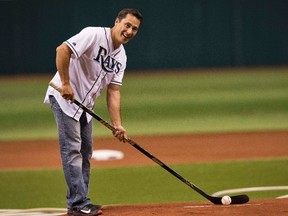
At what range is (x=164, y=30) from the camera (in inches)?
1051

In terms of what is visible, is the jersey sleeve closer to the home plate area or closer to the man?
the man

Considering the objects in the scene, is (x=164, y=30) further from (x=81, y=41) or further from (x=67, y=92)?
(x=67, y=92)

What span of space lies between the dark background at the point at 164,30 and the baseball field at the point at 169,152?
367 centimetres

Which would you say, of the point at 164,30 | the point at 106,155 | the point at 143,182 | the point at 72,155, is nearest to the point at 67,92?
the point at 72,155

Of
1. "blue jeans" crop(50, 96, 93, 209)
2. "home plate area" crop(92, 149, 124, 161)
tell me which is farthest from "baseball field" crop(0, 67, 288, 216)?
"blue jeans" crop(50, 96, 93, 209)

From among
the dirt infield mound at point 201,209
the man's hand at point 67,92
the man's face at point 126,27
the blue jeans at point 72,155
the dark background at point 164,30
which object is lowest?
the dirt infield mound at point 201,209

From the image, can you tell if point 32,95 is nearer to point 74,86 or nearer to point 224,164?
point 224,164

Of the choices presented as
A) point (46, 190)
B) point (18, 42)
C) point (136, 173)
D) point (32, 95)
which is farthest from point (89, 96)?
point (18, 42)

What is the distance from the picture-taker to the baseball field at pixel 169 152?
8055 millimetres

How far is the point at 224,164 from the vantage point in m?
10.2

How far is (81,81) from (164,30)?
20.2 m

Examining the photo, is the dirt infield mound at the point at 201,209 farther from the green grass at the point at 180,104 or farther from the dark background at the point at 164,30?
the dark background at the point at 164,30

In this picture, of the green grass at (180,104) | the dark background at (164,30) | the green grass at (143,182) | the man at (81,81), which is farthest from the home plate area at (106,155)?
the dark background at (164,30)

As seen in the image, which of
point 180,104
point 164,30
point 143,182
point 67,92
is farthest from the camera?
point 164,30
